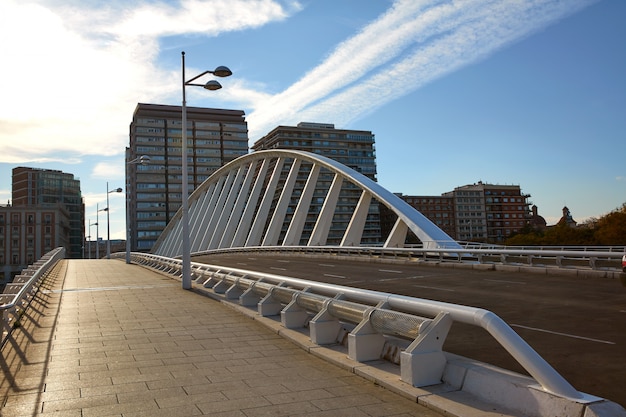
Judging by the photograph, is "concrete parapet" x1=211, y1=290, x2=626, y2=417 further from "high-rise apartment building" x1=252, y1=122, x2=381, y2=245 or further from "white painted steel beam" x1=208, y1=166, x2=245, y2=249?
"high-rise apartment building" x1=252, y1=122, x2=381, y2=245

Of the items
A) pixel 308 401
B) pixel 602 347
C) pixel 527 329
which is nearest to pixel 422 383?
pixel 308 401

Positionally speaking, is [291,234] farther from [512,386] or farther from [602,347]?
[512,386]

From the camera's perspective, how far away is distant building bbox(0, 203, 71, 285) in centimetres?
10694

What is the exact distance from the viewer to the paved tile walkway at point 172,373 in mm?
4969

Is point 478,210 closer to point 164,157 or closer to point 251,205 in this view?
point 164,157

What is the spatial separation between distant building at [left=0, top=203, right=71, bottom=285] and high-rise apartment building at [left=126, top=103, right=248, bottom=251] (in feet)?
59.7

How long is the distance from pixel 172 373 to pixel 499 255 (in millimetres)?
22049

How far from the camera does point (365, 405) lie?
4938 mm

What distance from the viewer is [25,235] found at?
110 metres

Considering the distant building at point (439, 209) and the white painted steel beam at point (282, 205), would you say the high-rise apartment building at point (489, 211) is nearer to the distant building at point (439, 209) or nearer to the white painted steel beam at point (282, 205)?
the distant building at point (439, 209)

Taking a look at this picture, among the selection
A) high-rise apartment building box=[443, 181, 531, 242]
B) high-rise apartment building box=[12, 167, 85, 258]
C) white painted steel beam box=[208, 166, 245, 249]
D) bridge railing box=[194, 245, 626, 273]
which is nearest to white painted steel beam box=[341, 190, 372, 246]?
bridge railing box=[194, 245, 626, 273]

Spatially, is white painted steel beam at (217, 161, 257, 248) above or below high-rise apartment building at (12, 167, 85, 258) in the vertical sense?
below

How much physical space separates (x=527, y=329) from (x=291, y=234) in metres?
28.2

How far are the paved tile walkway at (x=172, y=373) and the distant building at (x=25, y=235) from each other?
→ 112 meters
